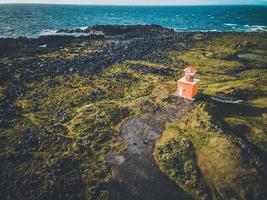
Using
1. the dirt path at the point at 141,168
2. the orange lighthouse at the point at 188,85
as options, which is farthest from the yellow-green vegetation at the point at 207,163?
the orange lighthouse at the point at 188,85

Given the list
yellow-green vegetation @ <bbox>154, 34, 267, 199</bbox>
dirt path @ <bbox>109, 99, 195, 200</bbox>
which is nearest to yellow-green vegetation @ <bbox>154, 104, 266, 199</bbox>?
yellow-green vegetation @ <bbox>154, 34, 267, 199</bbox>

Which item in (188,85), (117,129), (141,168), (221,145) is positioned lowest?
(117,129)

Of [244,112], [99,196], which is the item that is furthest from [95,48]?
[99,196]

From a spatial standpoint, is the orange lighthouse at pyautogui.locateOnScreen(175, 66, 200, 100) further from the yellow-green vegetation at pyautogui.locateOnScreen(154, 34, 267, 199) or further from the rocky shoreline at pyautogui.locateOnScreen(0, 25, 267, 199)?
the yellow-green vegetation at pyautogui.locateOnScreen(154, 34, 267, 199)

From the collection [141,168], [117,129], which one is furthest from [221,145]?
[117,129]

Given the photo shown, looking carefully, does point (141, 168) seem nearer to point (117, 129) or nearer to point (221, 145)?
point (117, 129)
